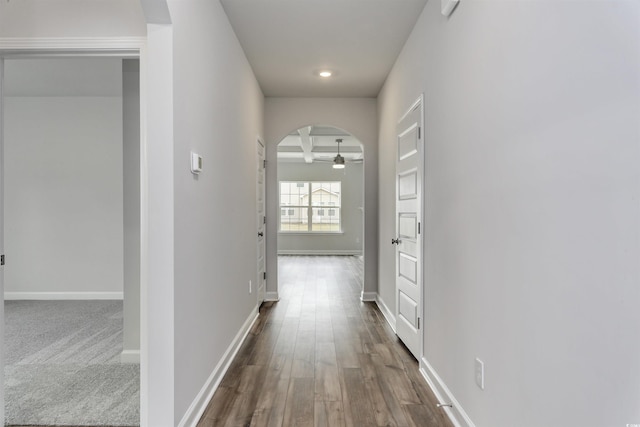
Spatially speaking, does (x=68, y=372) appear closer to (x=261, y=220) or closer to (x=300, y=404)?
(x=300, y=404)

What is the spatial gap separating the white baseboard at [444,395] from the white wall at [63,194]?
4.15 meters

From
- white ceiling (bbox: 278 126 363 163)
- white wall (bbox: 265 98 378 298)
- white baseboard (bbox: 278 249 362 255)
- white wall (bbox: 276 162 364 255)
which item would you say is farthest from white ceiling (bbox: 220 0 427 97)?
white baseboard (bbox: 278 249 362 255)

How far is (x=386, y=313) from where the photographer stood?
4156 mm

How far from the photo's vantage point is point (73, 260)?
16.3ft

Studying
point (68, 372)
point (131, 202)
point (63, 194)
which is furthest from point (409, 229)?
point (63, 194)

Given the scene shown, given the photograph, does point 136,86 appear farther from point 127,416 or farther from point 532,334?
point 532,334

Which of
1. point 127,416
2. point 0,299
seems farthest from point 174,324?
point 0,299

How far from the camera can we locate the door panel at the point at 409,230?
282 cm

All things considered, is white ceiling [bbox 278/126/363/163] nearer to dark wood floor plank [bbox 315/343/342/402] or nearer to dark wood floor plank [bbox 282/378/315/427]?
dark wood floor plank [bbox 315/343/342/402]

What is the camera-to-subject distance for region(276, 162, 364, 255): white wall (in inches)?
401

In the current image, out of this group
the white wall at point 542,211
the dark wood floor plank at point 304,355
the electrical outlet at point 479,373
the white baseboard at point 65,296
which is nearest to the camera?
the white wall at point 542,211

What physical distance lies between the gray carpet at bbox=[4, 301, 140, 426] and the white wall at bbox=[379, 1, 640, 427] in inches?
78.1

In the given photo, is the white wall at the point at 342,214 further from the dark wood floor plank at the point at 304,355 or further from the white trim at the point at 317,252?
the dark wood floor plank at the point at 304,355

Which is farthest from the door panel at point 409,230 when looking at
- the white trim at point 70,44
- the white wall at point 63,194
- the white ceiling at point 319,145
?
the white wall at point 63,194
